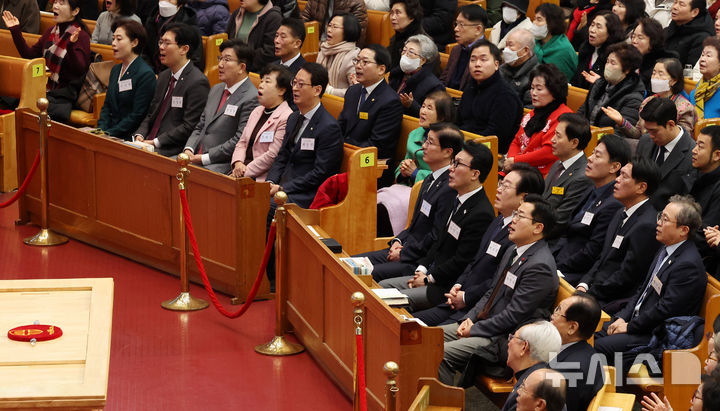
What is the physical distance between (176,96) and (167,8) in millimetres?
1871

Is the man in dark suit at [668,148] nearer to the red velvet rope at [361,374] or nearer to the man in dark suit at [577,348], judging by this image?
the man in dark suit at [577,348]

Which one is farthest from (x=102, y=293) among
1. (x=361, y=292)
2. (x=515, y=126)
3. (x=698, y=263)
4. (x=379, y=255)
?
(x=515, y=126)

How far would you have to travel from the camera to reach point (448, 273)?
205 inches

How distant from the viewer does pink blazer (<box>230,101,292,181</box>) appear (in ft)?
21.8

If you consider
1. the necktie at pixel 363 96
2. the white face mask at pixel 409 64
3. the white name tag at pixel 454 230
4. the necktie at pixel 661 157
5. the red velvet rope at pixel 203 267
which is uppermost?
the white face mask at pixel 409 64

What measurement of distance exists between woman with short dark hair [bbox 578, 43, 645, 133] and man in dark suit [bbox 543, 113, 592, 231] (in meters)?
0.77

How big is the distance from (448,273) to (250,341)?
1.18m

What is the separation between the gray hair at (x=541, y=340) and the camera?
13.2 feet

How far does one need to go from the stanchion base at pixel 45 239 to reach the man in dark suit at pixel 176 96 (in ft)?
2.87

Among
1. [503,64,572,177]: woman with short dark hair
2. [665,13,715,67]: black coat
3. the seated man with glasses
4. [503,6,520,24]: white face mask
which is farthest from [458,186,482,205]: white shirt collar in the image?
[503,6,520,24]: white face mask

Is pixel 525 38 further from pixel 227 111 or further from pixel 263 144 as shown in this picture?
pixel 227 111

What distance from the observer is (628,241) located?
503cm

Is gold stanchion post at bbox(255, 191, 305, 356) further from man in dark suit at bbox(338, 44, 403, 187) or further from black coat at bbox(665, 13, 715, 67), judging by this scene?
black coat at bbox(665, 13, 715, 67)

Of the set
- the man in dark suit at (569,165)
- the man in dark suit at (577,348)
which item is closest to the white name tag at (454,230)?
the man in dark suit at (569,165)
